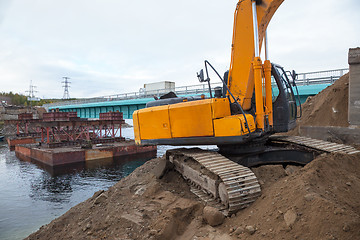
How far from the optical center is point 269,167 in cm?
593

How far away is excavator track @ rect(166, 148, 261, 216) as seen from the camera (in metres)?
4.50

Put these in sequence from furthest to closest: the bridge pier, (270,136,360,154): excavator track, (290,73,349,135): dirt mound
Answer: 1. (290,73,349,135): dirt mound
2. the bridge pier
3. (270,136,360,154): excavator track

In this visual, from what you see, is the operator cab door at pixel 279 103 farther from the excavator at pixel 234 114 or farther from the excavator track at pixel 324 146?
the excavator track at pixel 324 146

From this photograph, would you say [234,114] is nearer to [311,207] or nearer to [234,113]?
[234,113]

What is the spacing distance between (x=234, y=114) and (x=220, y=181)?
1865mm

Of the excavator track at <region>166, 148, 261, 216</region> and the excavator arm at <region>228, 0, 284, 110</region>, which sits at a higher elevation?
the excavator arm at <region>228, 0, 284, 110</region>

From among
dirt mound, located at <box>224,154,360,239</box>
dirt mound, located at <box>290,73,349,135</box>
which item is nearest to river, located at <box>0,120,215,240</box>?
dirt mound, located at <box>224,154,360,239</box>

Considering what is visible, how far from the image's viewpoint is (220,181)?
4848 millimetres

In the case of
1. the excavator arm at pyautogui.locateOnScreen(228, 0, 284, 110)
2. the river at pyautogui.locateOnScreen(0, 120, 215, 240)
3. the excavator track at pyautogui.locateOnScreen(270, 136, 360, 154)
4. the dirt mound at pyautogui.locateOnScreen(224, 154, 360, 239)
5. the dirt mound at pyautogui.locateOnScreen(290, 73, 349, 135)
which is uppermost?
the excavator arm at pyautogui.locateOnScreen(228, 0, 284, 110)

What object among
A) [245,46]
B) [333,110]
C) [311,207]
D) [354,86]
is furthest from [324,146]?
[333,110]

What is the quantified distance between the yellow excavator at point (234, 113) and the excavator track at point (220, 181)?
0.02m

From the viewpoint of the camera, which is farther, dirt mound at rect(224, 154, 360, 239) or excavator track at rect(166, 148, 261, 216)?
excavator track at rect(166, 148, 261, 216)

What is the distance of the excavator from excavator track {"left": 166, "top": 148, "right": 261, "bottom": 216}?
0.02 meters

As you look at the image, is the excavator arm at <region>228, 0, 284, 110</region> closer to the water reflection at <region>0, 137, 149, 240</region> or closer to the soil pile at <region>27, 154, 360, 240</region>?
the soil pile at <region>27, 154, 360, 240</region>
